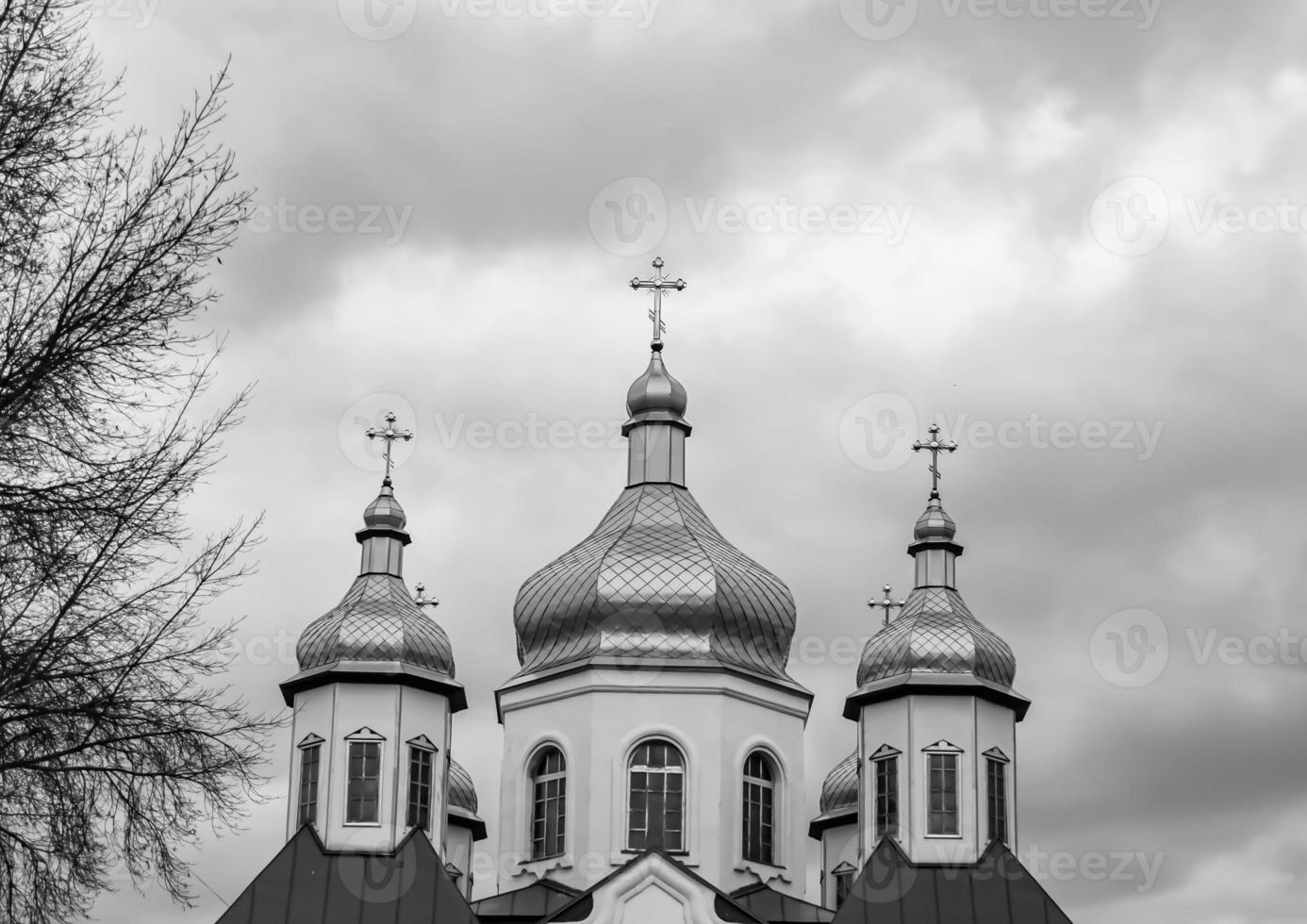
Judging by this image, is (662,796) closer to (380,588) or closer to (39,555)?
(380,588)

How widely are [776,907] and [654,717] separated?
2.99m

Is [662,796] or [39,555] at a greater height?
[662,796]

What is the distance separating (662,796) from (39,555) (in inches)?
705

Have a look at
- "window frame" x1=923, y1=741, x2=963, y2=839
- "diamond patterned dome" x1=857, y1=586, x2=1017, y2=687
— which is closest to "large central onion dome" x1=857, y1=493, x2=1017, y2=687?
"diamond patterned dome" x1=857, y1=586, x2=1017, y2=687

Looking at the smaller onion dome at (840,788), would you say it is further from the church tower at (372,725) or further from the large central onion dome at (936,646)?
the church tower at (372,725)

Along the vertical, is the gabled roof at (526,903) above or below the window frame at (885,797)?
below

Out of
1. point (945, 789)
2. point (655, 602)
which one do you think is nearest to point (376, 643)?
point (655, 602)

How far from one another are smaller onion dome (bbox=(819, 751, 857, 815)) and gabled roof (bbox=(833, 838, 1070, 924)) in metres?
8.35

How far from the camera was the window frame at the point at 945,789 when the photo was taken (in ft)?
93.0

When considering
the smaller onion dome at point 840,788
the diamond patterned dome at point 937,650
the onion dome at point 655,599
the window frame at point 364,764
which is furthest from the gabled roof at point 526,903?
the smaller onion dome at point 840,788

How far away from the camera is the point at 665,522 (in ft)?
103

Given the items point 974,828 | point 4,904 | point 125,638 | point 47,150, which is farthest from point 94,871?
point 974,828

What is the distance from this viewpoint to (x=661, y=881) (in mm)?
26938

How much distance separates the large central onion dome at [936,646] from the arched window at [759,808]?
1869 mm
